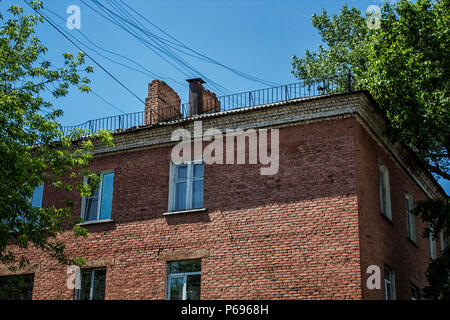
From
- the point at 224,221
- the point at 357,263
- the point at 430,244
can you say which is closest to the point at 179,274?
the point at 224,221

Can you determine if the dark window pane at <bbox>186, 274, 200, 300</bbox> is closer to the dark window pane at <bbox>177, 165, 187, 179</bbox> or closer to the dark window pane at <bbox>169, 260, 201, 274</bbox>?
the dark window pane at <bbox>169, 260, 201, 274</bbox>

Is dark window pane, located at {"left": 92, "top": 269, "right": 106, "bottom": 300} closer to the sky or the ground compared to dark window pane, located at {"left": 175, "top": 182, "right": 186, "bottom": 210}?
closer to the ground

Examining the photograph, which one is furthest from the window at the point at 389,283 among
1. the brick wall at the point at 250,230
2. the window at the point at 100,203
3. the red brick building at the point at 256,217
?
the window at the point at 100,203

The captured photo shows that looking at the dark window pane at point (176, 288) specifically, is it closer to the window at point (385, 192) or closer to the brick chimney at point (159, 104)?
the brick chimney at point (159, 104)

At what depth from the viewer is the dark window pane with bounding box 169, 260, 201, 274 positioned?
709 inches

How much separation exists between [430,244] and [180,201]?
32.2ft

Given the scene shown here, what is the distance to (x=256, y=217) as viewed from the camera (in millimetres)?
17500

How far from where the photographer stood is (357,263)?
16.0m

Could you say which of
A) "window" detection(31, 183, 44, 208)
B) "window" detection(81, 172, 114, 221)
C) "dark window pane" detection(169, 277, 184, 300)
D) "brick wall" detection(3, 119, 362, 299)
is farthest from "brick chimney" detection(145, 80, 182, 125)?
"dark window pane" detection(169, 277, 184, 300)

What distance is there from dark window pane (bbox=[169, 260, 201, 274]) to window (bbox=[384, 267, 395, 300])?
495cm

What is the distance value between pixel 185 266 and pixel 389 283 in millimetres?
5477

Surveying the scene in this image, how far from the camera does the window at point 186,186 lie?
18.7 meters

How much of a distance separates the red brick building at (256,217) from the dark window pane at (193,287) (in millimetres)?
28
